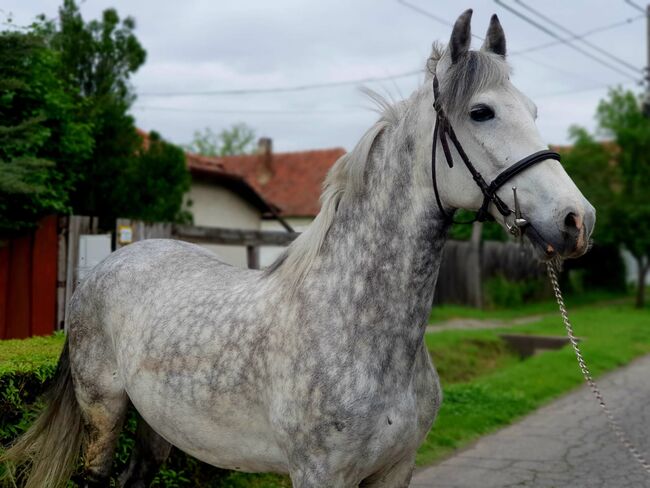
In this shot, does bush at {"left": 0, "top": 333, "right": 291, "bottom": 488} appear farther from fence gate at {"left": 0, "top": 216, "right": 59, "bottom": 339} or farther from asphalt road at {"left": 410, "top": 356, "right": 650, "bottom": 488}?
asphalt road at {"left": 410, "top": 356, "right": 650, "bottom": 488}

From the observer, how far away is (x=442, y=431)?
270 inches

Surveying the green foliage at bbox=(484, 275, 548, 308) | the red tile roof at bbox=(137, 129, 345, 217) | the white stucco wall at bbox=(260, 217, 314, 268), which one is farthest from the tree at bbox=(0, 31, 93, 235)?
the red tile roof at bbox=(137, 129, 345, 217)

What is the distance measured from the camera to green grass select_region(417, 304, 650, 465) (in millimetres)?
7016

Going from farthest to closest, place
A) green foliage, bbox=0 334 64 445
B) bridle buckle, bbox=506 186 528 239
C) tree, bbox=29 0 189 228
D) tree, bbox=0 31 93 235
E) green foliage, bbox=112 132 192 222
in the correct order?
green foliage, bbox=112 132 192 222
tree, bbox=29 0 189 228
tree, bbox=0 31 93 235
green foliage, bbox=0 334 64 445
bridle buckle, bbox=506 186 528 239

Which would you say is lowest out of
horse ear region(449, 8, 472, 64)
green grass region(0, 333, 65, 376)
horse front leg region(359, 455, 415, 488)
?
horse front leg region(359, 455, 415, 488)

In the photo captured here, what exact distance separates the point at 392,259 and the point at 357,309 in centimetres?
23

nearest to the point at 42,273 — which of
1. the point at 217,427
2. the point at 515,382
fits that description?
the point at 217,427

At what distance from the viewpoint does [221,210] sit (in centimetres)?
1786

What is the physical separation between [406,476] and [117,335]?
1548 millimetres

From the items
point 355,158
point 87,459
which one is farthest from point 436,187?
point 87,459

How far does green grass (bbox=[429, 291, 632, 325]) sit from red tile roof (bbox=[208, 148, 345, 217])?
9646 millimetres

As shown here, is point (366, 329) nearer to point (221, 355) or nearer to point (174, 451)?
point (221, 355)

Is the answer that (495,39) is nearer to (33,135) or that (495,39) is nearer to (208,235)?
(33,135)

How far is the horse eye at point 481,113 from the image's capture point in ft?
8.09
